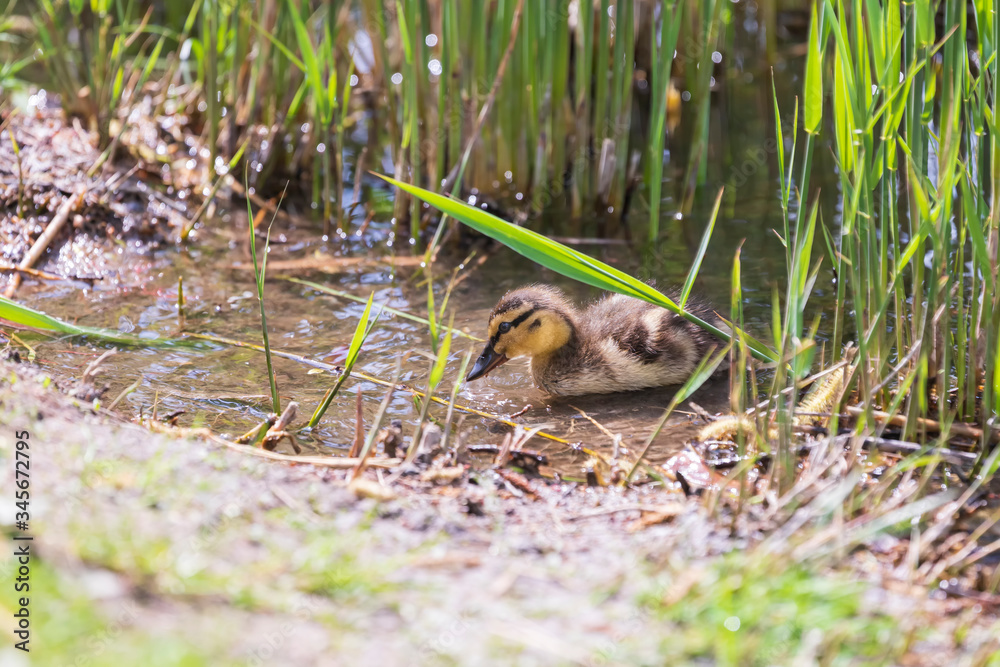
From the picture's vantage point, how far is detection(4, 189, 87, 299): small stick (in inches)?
199

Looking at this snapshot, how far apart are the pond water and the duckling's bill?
11 centimetres

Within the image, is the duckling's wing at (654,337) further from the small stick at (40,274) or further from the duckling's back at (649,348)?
the small stick at (40,274)

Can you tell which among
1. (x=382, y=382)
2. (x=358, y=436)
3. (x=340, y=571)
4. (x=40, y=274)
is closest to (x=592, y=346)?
(x=382, y=382)

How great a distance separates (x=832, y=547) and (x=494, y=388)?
236cm

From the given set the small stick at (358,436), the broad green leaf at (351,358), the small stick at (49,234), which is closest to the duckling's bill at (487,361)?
the broad green leaf at (351,358)

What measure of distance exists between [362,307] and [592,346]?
139cm

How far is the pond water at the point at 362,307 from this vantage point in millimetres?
4012

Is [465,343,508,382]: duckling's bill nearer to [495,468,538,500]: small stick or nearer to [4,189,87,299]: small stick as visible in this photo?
[495,468,538,500]: small stick

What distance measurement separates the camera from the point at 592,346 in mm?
4473

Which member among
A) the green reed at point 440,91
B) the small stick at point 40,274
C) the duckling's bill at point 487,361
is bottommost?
the duckling's bill at point 487,361

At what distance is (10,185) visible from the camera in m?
5.46

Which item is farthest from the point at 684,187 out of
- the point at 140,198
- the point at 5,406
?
the point at 5,406

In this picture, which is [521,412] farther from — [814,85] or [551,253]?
[814,85]

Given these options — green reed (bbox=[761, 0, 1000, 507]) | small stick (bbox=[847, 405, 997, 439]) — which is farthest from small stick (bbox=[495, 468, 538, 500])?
small stick (bbox=[847, 405, 997, 439])
